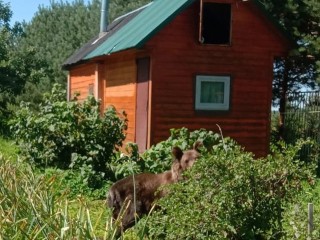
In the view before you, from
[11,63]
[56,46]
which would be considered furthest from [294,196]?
[56,46]

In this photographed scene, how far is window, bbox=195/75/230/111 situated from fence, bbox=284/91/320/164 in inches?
99.6

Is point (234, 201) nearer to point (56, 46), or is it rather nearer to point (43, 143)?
point (43, 143)

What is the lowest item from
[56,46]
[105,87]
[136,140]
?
[136,140]

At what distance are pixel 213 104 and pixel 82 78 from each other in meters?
9.34

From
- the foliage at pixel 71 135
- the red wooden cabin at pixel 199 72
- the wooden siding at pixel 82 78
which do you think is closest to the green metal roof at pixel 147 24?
the red wooden cabin at pixel 199 72

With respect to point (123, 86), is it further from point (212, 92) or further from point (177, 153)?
point (177, 153)

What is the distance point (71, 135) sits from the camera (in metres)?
12.8

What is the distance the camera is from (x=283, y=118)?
2152 centimetres

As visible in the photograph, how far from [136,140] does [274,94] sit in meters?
7.66

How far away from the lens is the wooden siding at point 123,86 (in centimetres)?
1800

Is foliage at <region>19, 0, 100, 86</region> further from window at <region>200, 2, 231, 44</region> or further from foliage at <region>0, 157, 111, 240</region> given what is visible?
foliage at <region>0, 157, 111, 240</region>

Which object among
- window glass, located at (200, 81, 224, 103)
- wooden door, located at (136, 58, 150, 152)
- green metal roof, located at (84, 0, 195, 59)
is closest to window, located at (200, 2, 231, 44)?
green metal roof, located at (84, 0, 195, 59)

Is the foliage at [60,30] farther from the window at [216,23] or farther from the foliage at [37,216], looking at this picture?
the foliage at [37,216]

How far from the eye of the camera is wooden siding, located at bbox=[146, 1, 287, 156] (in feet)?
54.8
